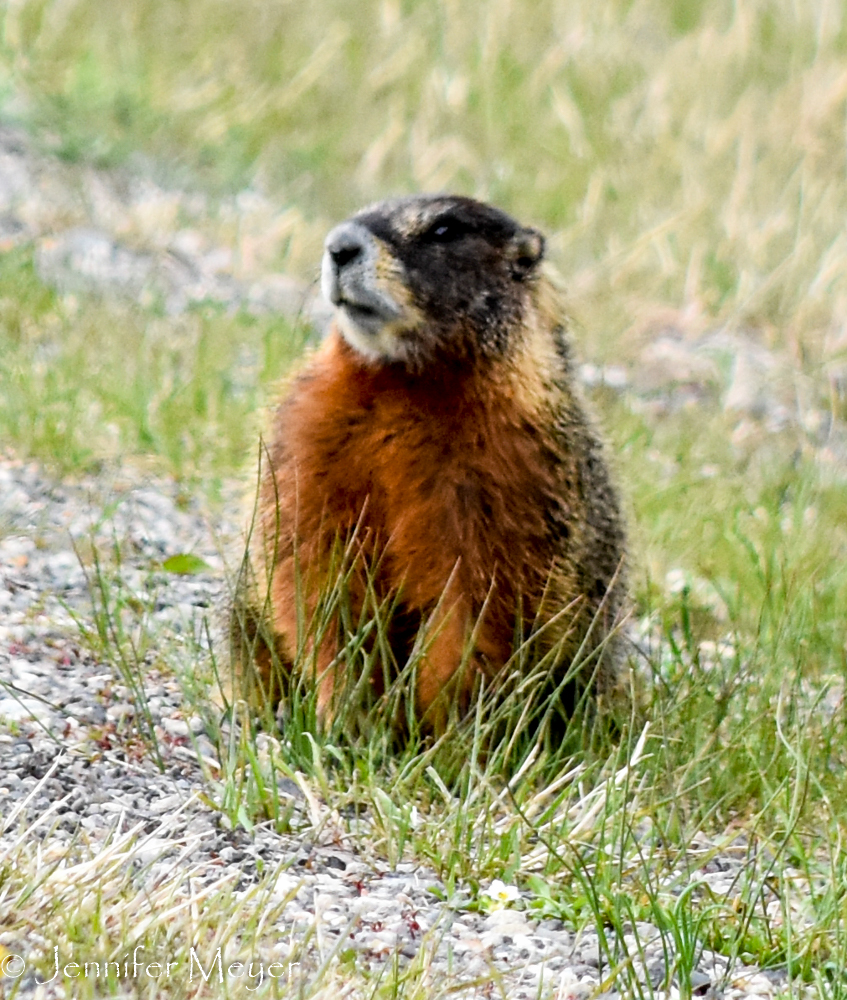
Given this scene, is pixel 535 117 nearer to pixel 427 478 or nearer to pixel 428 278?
pixel 428 278

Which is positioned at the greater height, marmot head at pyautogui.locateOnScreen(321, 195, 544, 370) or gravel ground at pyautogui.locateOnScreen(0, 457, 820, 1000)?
marmot head at pyautogui.locateOnScreen(321, 195, 544, 370)

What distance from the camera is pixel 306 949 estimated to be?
3.21 meters

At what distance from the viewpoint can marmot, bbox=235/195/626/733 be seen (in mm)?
4555

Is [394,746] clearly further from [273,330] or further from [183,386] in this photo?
[273,330]

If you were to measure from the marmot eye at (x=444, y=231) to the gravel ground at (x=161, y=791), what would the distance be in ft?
3.58

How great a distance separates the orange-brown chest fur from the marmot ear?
1.44 ft

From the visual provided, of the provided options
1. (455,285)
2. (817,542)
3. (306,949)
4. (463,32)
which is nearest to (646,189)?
(463,32)

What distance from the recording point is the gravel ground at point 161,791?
11.2 feet

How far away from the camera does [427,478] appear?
4.57 meters

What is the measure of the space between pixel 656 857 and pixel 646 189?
7422mm

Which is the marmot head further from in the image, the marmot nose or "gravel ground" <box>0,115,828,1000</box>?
"gravel ground" <box>0,115,828,1000</box>

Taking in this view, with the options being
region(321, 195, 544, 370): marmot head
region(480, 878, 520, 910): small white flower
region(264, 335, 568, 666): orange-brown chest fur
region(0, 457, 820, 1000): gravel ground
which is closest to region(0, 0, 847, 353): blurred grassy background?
region(321, 195, 544, 370): marmot head
